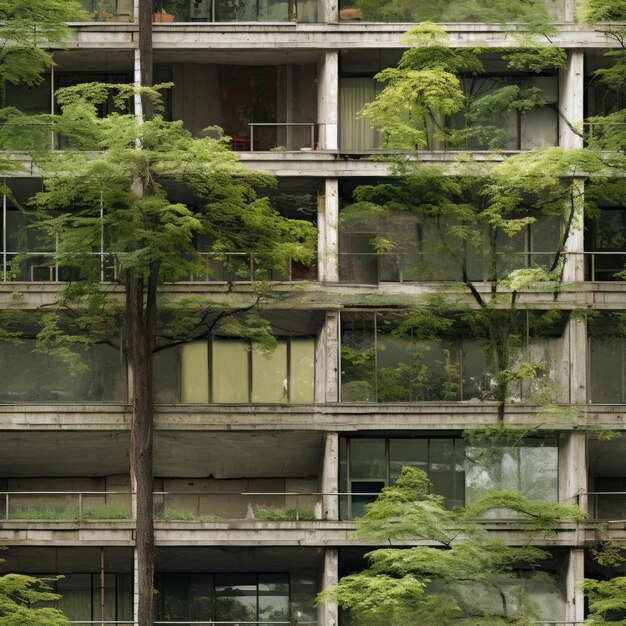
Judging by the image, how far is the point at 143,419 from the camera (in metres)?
60.5

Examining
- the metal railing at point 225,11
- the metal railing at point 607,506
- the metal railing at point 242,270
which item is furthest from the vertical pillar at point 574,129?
the metal railing at point 225,11

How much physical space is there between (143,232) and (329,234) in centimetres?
798

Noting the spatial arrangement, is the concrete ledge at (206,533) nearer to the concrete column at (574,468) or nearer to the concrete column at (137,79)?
the concrete column at (574,468)

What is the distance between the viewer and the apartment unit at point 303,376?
63.6 metres

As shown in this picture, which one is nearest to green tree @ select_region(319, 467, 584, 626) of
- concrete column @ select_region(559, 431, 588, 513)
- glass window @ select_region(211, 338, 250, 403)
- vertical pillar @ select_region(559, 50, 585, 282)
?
concrete column @ select_region(559, 431, 588, 513)

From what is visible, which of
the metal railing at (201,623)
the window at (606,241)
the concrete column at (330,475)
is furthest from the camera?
the window at (606,241)

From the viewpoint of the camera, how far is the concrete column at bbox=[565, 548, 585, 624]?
6266 cm

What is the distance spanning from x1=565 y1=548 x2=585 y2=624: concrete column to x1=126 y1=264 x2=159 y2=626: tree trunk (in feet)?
41.3

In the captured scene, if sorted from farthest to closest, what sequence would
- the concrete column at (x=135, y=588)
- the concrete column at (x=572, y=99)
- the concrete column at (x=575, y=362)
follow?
the concrete column at (x=572, y=99)
the concrete column at (x=575, y=362)
the concrete column at (x=135, y=588)

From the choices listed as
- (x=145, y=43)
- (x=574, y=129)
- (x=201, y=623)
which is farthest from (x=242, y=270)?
(x=574, y=129)

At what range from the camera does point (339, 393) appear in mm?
64438

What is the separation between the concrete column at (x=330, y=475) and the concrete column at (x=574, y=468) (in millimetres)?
6943

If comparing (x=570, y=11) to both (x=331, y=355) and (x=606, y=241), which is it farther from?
(x=331, y=355)

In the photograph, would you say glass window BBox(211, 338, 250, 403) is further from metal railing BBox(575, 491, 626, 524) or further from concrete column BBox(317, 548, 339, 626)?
metal railing BBox(575, 491, 626, 524)
